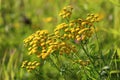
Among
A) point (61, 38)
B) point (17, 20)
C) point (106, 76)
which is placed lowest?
point (106, 76)

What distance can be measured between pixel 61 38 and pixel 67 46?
0.09 m

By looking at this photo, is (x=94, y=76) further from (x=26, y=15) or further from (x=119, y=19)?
(x=26, y=15)

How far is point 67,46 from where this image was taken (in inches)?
97.8

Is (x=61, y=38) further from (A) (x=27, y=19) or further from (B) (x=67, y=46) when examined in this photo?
(A) (x=27, y=19)

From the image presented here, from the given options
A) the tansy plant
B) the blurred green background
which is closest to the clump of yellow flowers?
the tansy plant

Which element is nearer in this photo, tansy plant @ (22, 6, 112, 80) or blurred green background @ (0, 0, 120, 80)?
tansy plant @ (22, 6, 112, 80)

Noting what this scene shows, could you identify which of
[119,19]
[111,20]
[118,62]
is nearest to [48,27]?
[111,20]

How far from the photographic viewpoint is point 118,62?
2.93 meters

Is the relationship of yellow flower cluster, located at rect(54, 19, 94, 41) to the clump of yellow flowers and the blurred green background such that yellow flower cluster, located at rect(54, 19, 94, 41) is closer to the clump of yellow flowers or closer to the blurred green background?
the clump of yellow flowers

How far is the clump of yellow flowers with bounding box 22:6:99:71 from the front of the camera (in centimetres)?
245

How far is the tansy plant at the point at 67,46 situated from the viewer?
246cm

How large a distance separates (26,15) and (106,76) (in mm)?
3408

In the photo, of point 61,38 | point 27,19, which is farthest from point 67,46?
point 27,19

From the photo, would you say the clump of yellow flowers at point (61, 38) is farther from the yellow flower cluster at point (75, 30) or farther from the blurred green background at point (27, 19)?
the blurred green background at point (27, 19)
